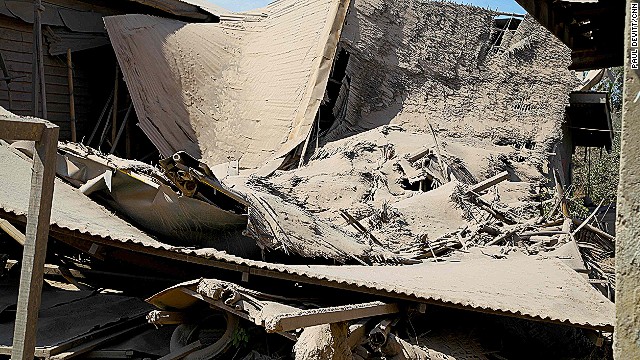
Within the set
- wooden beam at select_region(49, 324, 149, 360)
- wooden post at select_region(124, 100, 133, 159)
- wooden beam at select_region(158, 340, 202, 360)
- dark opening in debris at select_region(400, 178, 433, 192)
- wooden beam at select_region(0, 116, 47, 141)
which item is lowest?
wooden beam at select_region(49, 324, 149, 360)

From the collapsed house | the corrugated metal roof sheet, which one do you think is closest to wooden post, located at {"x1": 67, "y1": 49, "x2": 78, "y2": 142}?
the collapsed house

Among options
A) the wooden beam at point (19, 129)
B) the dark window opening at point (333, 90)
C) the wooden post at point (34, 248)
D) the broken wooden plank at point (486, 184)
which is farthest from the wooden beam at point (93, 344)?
the dark window opening at point (333, 90)

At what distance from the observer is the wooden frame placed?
294cm

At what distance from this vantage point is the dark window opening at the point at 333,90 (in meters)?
10.5

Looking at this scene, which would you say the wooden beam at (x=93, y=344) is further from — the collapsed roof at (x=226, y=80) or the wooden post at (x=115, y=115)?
the wooden post at (x=115, y=115)

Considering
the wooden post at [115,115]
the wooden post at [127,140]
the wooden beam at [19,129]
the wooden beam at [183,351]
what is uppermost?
the wooden beam at [19,129]

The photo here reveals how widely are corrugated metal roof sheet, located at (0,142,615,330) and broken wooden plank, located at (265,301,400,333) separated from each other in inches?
4.6

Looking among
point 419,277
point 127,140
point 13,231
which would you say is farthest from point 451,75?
point 13,231

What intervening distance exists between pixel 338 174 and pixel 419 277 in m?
3.84

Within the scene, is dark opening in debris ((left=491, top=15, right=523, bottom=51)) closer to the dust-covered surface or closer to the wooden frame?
the dust-covered surface

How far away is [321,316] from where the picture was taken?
3746 mm

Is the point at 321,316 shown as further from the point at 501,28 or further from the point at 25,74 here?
the point at 501,28

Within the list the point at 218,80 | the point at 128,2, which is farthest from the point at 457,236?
the point at 128,2

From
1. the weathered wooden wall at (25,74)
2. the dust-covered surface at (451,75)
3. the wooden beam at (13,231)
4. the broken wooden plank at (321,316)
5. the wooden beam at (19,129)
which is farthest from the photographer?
the dust-covered surface at (451,75)
